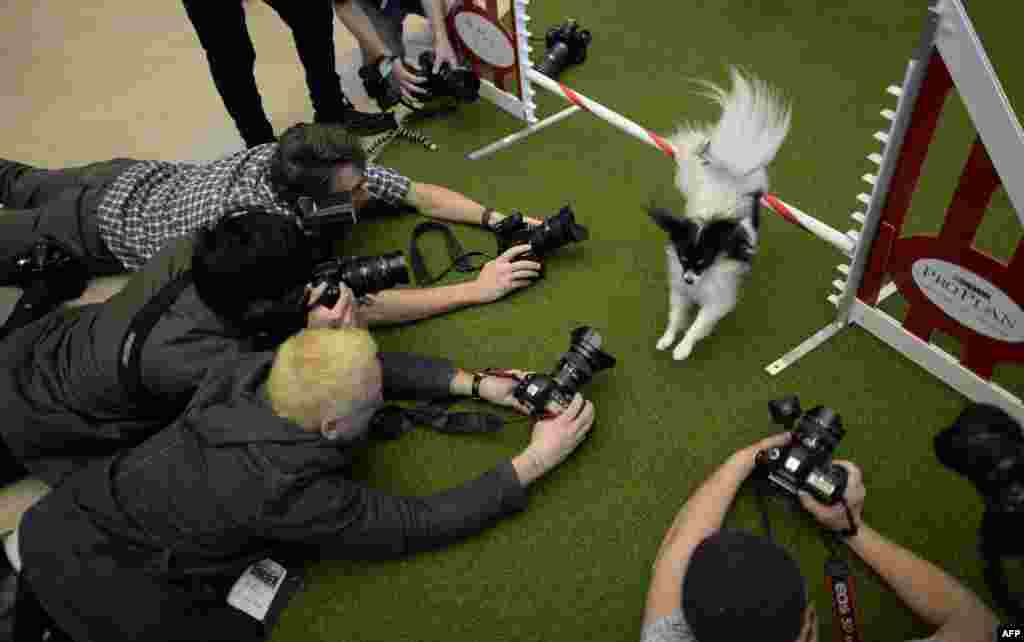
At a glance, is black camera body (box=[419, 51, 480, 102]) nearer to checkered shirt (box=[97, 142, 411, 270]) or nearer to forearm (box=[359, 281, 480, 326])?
checkered shirt (box=[97, 142, 411, 270])

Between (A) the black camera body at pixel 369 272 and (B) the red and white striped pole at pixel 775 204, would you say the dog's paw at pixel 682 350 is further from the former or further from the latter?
(A) the black camera body at pixel 369 272

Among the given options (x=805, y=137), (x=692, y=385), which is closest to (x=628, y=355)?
(x=692, y=385)

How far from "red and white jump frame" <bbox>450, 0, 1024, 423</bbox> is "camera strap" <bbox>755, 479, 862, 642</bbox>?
0.56 metres

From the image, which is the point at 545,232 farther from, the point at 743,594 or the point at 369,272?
the point at 743,594

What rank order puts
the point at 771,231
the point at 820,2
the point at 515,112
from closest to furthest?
the point at 771,231
the point at 515,112
the point at 820,2

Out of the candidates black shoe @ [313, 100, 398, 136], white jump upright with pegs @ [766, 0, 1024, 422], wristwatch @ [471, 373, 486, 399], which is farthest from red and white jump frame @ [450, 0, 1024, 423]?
black shoe @ [313, 100, 398, 136]

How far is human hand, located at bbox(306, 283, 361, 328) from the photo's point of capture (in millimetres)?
1991

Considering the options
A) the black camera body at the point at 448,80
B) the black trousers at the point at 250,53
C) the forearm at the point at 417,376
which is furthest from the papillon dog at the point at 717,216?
the black trousers at the point at 250,53

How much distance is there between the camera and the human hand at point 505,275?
248 centimetres

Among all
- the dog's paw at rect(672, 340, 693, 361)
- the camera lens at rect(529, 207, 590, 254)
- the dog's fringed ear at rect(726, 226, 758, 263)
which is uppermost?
the dog's fringed ear at rect(726, 226, 758, 263)

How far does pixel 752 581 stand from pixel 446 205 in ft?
6.55

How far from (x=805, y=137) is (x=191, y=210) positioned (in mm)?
2383

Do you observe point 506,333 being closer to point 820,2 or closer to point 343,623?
point 343,623

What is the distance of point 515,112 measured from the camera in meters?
3.37
